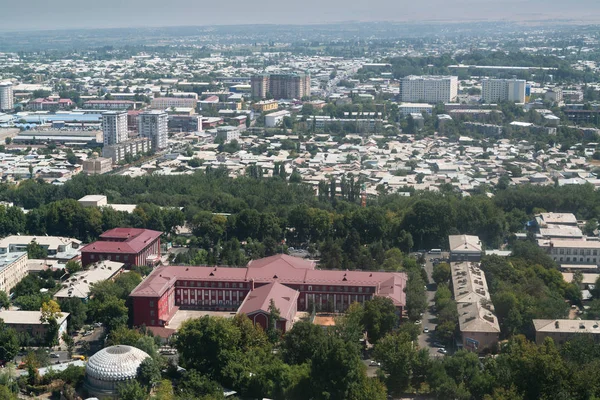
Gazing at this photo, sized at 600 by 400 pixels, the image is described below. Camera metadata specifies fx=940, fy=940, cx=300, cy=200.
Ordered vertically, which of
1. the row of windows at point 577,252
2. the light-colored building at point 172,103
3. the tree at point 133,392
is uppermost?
the light-colored building at point 172,103

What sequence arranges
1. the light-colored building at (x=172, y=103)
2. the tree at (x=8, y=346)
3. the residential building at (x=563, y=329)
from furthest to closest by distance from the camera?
the light-colored building at (x=172, y=103), the residential building at (x=563, y=329), the tree at (x=8, y=346)

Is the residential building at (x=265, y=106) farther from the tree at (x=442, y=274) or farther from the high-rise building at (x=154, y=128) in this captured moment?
the tree at (x=442, y=274)

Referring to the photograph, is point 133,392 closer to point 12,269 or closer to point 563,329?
point 12,269

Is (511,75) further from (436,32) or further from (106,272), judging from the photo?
(436,32)

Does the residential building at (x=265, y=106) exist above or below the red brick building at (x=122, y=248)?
above

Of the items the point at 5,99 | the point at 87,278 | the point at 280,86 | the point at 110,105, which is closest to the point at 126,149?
the point at 110,105

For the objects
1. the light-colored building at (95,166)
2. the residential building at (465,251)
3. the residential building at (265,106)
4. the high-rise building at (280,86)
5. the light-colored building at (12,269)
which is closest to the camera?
the light-colored building at (12,269)

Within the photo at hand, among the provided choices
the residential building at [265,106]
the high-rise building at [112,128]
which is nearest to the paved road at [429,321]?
the high-rise building at [112,128]
